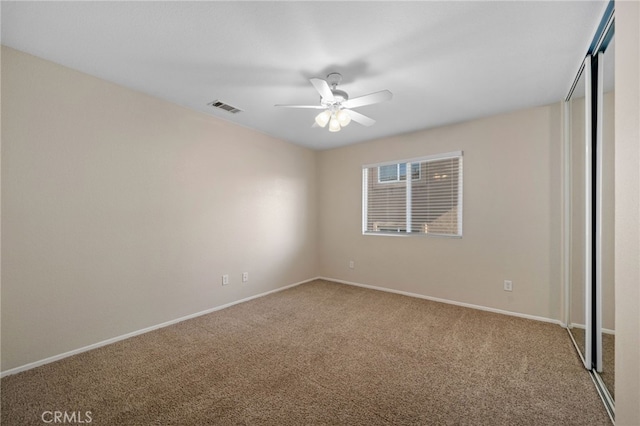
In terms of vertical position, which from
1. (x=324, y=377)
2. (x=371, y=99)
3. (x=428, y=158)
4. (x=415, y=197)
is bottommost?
(x=324, y=377)

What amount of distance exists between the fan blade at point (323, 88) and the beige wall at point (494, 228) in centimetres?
213

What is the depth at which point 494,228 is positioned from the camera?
10.7 feet

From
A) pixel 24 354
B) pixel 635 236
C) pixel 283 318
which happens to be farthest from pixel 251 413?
pixel 635 236

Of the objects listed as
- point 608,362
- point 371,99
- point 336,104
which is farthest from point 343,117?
point 608,362

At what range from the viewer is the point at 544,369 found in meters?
2.04

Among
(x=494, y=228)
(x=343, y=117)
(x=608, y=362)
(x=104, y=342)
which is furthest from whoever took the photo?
(x=494, y=228)

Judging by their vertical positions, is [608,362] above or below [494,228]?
below

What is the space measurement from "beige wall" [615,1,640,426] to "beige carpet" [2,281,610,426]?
66 centimetres

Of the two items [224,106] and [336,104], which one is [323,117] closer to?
[336,104]

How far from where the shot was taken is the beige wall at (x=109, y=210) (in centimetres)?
201

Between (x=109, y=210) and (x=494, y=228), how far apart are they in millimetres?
4165

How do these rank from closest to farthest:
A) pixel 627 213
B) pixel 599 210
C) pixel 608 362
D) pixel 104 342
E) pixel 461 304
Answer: pixel 627 213
pixel 608 362
pixel 599 210
pixel 104 342
pixel 461 304

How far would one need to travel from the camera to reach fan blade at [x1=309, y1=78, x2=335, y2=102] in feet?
6.24

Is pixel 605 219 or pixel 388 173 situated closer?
pixel 605 219
